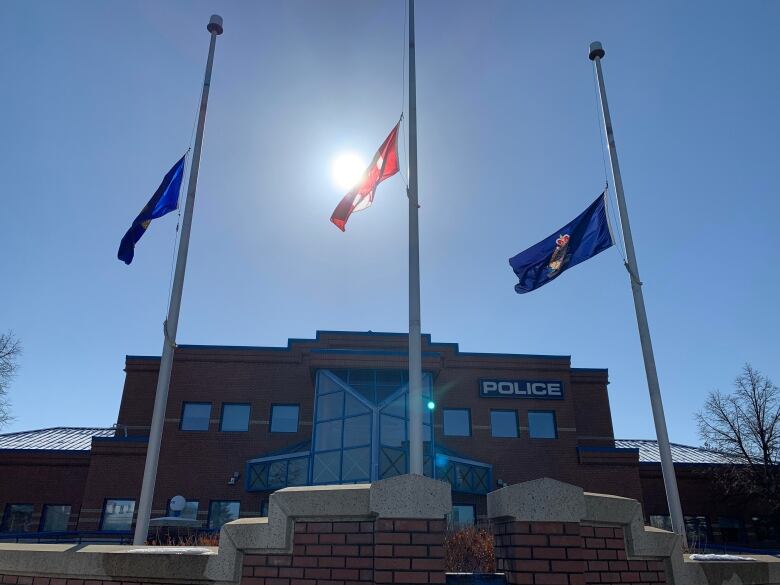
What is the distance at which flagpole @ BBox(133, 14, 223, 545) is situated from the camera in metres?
10.4

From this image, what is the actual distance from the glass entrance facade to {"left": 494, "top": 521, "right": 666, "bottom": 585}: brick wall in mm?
17743

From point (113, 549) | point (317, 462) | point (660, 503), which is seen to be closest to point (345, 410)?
point (317, 462)

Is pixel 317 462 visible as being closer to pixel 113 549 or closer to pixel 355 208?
pixel 355 208

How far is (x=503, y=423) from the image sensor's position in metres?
29.0

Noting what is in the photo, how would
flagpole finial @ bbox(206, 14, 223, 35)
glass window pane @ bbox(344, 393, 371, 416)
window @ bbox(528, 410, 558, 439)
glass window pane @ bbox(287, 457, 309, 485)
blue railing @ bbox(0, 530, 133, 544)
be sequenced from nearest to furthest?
flagpole finial @ bbox(206, 14, 223, 35) < blue railing @ bbox(0, 530, 133, 544) < glass window pane @ bbox(344, 393, 371, 416) < glass window pane @ bbox(287, 457, 309, 485) < window @ bbox(528, 410, 558, 439)

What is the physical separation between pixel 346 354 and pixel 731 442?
20736 millimetres

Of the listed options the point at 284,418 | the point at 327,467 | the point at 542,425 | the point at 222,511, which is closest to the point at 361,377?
the point at 327,467

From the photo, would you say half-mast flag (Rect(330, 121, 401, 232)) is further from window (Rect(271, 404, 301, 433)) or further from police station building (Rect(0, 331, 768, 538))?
window (Rect(271, 404, 301, 433))

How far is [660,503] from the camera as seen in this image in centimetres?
2950

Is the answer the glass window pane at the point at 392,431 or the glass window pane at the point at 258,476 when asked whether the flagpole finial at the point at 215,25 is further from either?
the glass window pane at the point at 258,476

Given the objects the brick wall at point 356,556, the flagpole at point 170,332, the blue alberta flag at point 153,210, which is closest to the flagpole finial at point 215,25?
the flagpole at point 170,332

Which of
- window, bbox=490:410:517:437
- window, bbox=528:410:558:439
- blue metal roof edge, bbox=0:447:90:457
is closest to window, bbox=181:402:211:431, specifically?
→ blue metal roof edge, bbox=0:447:90:457

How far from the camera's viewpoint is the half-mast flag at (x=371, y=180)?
456 inches

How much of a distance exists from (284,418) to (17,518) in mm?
12715
